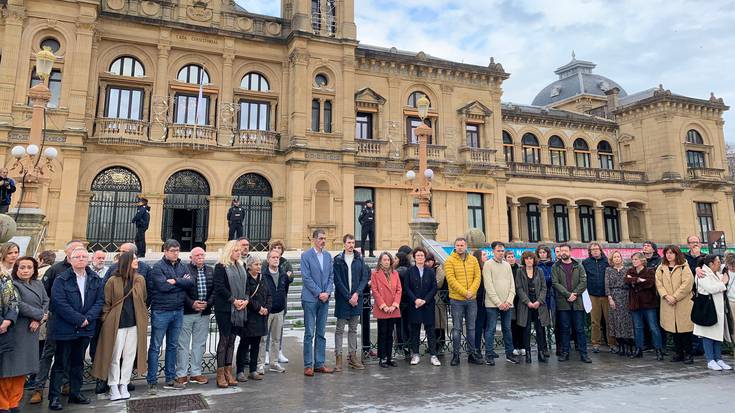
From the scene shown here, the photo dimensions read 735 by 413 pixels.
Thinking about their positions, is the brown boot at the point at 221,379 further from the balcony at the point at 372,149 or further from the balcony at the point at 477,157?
the balcony at the point at 477,157

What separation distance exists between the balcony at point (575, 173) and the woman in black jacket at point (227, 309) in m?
27.3

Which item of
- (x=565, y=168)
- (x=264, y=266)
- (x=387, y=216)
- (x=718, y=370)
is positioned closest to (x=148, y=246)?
(x=387, y=216)

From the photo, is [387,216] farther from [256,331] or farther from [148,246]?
[256,331]

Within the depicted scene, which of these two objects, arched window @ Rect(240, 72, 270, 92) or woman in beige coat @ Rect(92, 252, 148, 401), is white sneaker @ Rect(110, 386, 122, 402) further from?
arched window @ Rect(240, 72, 270, 92)

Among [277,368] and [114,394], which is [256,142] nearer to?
[277,368]

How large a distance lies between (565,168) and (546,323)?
2772 centimetres

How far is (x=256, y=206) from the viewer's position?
23203 millimetres

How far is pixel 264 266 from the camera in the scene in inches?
316

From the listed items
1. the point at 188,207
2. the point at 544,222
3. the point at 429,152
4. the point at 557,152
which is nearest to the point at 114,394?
the point at 188,207

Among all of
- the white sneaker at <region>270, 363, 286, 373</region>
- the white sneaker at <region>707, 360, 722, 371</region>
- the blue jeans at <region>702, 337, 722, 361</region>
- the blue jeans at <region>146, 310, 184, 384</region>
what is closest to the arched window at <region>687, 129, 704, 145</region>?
the blue jeans at <region>702, 337, 722, 361</region>

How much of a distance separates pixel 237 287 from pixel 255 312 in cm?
52

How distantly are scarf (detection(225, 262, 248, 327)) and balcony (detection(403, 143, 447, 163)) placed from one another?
1982 centimetres

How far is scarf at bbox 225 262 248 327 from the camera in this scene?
23.2ft

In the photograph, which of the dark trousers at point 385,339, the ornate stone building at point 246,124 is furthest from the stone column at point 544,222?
the dark trousers at point 385,339
